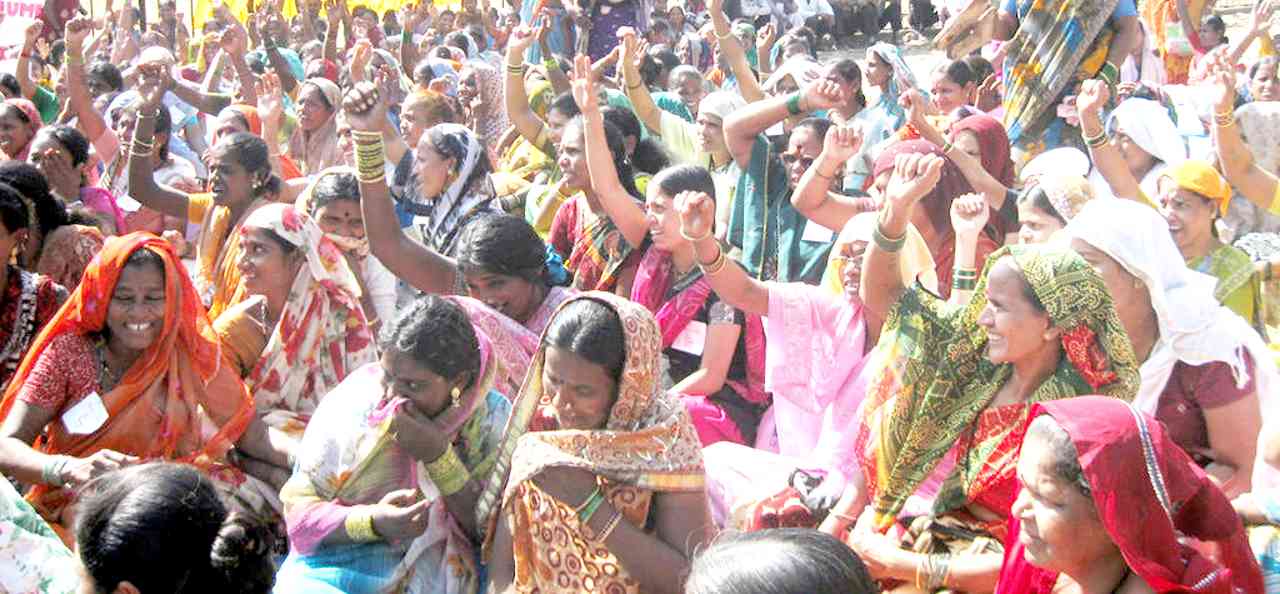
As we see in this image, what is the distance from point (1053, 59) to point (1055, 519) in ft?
16.5

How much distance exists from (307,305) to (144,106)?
2.44 m

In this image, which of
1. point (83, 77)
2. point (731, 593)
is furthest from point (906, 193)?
point (83, 77)

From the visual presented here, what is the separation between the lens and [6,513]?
8.84ft

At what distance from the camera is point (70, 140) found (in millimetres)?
5918

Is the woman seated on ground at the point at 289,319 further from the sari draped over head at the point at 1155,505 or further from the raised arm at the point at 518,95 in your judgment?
the raised arm at the point at 518,95

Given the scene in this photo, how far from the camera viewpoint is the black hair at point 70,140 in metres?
5.91

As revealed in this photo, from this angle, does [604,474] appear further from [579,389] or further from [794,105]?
[794,105]

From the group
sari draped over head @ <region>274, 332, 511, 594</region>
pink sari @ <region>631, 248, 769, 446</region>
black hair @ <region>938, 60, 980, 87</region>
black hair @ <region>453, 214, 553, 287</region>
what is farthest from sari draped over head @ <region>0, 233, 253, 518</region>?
black hair @ <region>938, 60, 980, 87</region>

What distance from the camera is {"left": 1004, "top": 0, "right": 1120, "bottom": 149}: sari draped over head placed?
695cm

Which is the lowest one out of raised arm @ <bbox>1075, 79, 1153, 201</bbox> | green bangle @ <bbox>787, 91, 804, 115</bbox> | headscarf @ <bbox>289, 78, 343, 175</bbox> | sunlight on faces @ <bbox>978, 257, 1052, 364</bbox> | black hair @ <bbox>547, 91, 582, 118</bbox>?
headscarf @ <bbox>289, 78, 343, 175</bbox>

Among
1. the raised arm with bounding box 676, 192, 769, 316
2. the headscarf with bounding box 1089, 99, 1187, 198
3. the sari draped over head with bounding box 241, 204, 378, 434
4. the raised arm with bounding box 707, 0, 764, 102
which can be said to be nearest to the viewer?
the raised arm with bounding box 676, 192, 769, 316

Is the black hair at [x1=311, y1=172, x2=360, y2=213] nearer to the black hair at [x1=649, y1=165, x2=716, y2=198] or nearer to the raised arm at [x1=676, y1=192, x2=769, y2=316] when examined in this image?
the black hair at [x1=649, y1=165, x2=716, y2=198]

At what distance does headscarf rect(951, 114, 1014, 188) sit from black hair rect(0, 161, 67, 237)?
10.4 feet

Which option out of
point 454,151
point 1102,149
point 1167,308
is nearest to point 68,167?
point 454,151
